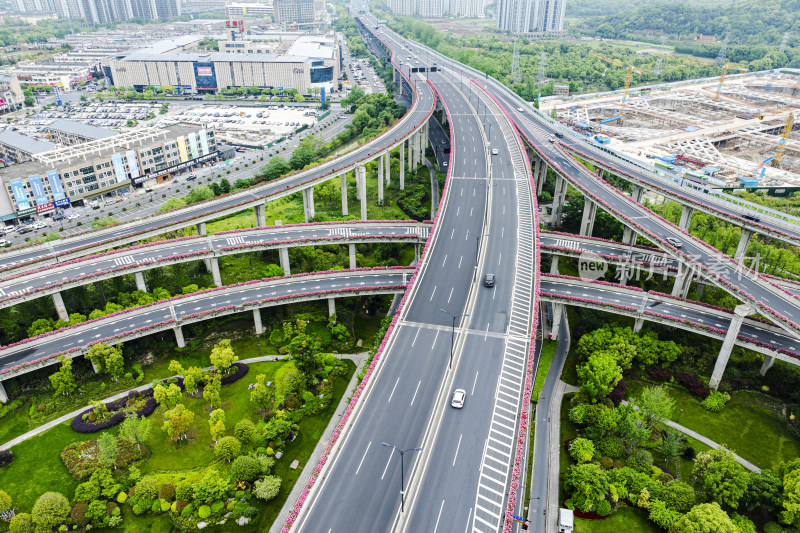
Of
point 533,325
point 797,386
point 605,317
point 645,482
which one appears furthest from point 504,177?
point 645,482

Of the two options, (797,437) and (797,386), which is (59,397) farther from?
(797,386)

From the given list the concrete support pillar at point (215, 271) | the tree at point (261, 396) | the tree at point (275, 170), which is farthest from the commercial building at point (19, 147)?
the tree at point (261, 396)

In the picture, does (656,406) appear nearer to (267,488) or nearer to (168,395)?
(267,488)

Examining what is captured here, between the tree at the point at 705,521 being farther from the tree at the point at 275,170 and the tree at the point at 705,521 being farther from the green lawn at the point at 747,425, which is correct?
the tree at the point at 275,170

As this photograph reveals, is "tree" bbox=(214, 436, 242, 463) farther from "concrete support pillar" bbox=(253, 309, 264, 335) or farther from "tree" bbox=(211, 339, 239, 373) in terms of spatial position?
"concrete support pillar" bbox=(253, 309, 264, 335)

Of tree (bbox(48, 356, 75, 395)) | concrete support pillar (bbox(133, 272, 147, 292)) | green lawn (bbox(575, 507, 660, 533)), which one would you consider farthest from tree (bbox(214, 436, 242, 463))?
concrete support pillar (bbox(133, 272, 147, 292))

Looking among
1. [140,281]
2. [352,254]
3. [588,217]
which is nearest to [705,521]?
[352,254]

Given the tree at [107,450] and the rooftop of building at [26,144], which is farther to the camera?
the rooftop of building at [26,144]
